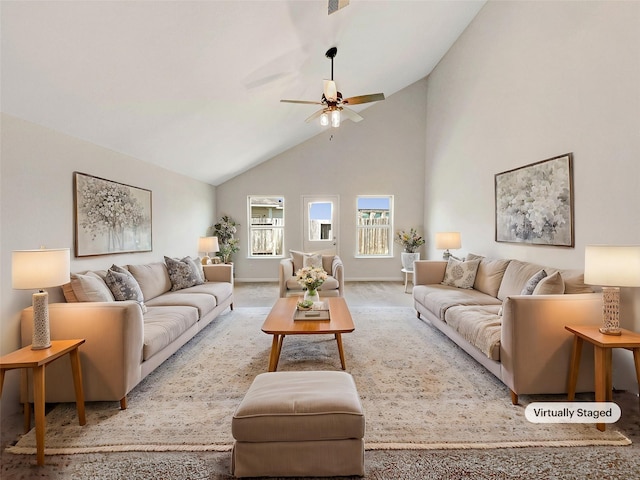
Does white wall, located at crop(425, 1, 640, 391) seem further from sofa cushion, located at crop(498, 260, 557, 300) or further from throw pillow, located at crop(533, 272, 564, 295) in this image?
throw pillow, located at crop(533, 272, 564, 295)

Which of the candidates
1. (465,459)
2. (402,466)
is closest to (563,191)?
(465,459)

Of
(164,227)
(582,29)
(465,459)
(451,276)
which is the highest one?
(582,29)

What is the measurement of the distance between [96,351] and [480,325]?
2.90m

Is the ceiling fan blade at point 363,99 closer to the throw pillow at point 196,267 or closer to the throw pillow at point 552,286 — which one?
the throw pillow at point 552,286

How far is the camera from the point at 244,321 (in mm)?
4305

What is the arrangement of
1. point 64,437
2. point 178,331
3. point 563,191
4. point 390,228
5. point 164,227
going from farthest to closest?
point 390,228 → point 164,227 → point 563,191 → point 178,331 → point 64,437

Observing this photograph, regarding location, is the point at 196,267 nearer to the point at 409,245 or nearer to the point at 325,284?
the point at 325,284

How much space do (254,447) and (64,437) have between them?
128cm

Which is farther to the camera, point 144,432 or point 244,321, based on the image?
point 244,321

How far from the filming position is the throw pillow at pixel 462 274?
4.21 m

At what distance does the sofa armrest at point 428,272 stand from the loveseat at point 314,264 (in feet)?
3.62

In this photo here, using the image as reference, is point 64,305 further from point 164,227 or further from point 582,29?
point 582,29

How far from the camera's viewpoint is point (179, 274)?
423 centimetres

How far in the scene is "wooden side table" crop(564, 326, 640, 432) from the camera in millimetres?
1970
